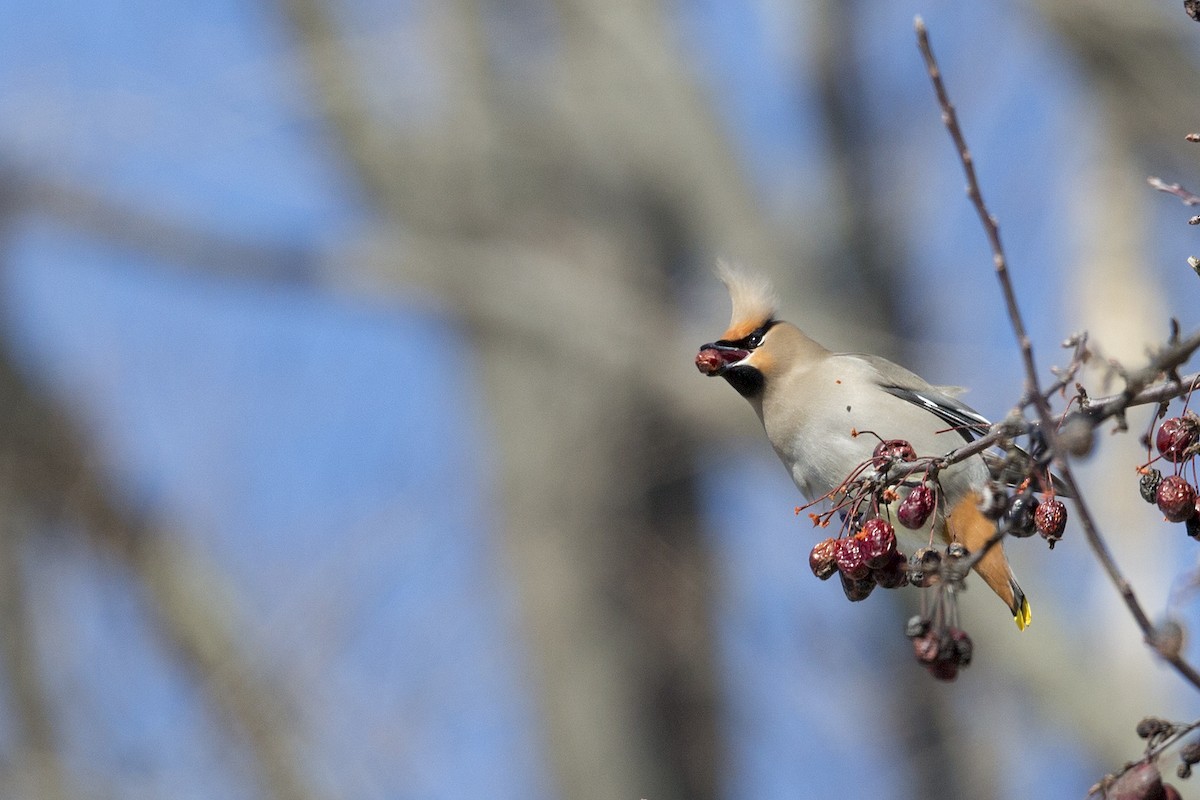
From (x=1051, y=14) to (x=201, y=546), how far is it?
185 inches

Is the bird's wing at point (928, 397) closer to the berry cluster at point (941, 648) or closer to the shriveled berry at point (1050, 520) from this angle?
Answer: the berry cluster at point (941, 648)

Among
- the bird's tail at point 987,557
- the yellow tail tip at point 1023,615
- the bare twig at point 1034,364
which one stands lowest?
the bare twig at point 1034,364

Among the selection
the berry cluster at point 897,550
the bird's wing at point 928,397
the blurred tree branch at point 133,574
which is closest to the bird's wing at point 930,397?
the bird's wing at point 928,397

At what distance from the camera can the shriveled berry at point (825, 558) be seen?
7.25ft

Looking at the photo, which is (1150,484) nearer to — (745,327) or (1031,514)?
(1031,514)

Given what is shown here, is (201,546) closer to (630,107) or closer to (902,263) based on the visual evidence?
(630,107)

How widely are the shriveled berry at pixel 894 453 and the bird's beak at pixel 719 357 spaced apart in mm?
966

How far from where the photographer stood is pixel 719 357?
3311 mm

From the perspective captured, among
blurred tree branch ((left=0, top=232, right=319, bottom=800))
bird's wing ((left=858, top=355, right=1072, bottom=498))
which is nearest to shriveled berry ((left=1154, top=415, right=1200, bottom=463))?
bird's wing ((left=858, top=355, right=1072, bottom=498))

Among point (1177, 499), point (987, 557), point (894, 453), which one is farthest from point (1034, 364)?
point (987, 557)

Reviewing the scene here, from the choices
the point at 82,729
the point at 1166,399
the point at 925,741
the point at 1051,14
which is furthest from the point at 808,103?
the point at 1166,399

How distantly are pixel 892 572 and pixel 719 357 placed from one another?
1166mm

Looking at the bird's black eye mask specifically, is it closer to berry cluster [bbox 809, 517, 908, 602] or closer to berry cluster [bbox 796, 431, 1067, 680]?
berry cluster [bbox 796, 431, 1067, 680]

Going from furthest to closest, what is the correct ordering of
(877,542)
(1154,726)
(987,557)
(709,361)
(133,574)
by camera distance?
(133,574) < (709,361) < (987,557) < (877,542) < (1154,726)
